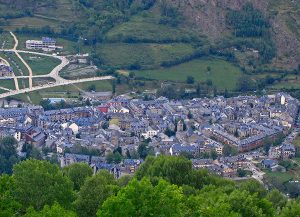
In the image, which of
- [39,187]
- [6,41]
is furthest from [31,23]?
[39,187]

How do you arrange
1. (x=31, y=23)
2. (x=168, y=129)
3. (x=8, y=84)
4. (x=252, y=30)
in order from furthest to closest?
1. (x=31, y=23)
2. (x=252, y=30)
3. (x=8, y=84)
4. (x=168, y=129)

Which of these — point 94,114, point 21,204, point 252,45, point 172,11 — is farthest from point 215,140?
point 21,204

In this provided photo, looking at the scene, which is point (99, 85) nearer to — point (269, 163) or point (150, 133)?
point (150, 133)

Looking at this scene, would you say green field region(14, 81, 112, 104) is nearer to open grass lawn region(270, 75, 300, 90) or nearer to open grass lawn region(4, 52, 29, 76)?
open grass lawn region(4, 52, 29, 76)

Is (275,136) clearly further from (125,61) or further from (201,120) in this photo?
(125,61)

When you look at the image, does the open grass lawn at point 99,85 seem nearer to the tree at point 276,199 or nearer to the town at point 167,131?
the town at point 167,131

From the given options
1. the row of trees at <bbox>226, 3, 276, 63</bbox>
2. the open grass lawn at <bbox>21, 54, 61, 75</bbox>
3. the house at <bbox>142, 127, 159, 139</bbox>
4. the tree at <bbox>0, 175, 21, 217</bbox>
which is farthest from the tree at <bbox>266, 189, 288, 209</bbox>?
the row of trees at <bbox>226, 3, 276, 63</bbox>

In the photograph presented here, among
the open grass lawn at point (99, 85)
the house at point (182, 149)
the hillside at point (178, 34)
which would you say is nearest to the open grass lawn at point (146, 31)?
the hillside at point (178, 34)
